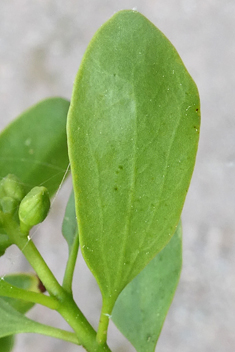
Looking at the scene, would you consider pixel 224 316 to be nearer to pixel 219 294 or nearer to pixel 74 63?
pixel 219 294

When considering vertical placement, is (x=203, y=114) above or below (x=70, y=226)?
below

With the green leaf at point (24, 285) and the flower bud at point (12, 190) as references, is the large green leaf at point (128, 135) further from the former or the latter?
the green leaf at point (24, 285)

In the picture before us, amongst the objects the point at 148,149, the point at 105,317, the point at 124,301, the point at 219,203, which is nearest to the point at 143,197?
the point at 148,149

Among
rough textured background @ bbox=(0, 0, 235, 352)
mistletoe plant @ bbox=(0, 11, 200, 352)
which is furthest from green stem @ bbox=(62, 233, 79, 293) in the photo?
rough textured background @ bbox=(0, 0, 235, 352)

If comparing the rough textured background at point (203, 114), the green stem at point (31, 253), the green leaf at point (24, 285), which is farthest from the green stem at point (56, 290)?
the rough textured background at point (203, 114)

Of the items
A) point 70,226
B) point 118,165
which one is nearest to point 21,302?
point 70,226

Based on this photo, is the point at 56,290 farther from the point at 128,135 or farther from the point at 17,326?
the point at 128,135
